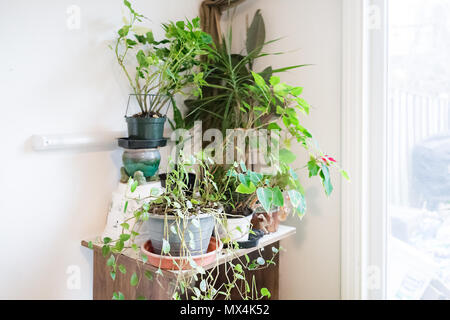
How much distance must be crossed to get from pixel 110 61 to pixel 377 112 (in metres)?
0.99

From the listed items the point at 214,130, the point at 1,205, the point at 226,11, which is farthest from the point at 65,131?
the point at 226,11

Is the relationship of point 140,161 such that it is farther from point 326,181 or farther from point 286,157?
point 326,181

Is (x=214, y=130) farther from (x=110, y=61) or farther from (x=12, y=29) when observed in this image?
(x=12, y=29)

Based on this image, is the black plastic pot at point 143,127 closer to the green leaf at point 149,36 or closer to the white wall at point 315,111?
the green leaf at point 149,36

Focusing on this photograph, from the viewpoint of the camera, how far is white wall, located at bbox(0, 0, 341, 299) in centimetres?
106

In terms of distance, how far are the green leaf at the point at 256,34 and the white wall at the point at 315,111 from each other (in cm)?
5

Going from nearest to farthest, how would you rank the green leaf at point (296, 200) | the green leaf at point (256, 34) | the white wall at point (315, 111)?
the green leaf at point (296, 200)
the white wall at point (315, 111)
the green leaf at point (256, 34)

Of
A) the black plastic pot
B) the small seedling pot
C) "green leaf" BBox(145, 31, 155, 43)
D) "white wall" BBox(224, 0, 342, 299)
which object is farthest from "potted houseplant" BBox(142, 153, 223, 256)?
"white wall" BBox(224, 0, 342, 299)

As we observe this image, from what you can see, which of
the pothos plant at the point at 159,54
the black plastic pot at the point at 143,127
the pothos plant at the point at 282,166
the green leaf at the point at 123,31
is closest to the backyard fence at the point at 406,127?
the pothos plant at the point at 282,166

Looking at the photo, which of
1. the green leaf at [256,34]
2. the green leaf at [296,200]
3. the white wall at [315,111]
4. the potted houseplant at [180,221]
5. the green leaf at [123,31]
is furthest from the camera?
the green leaf at [256,34]

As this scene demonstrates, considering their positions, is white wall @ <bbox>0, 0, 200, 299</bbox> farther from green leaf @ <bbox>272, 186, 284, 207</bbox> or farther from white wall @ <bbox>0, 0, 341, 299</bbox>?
green leaf @ <bbox>272, 186, 284, 207</bbox>

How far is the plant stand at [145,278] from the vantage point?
3.46ft

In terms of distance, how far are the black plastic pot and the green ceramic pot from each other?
0.05m

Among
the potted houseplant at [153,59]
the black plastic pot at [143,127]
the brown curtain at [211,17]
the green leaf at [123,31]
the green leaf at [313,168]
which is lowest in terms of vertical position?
the green leaf at [313,168]
